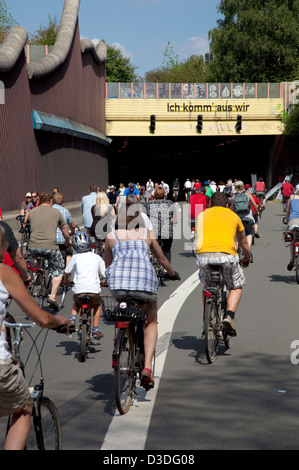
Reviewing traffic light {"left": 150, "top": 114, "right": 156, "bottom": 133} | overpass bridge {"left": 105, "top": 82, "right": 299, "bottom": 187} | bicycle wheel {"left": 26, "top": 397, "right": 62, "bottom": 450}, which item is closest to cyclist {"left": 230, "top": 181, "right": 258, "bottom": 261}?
bicycle wheel {"left": 26, "top": 397, "right": 62, "bottom": 450}

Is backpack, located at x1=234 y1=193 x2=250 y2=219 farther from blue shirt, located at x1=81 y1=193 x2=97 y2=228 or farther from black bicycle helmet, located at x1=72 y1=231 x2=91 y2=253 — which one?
black bicycle helmet, located at x1=72 y1=231 x2=91 y2=253

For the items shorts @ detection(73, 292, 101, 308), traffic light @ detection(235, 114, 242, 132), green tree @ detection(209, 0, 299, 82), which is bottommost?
shorts @ detection(73, 292, 101, 308)

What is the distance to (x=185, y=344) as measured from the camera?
826 centimetres

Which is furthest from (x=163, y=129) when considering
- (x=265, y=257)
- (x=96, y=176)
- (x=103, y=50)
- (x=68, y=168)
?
(x=265, y=257)

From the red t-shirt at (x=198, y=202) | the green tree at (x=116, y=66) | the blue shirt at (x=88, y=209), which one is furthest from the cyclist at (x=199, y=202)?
the green tree at (x=116, y=66)

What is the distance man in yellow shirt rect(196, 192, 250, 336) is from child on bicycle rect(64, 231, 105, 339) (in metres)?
1.21

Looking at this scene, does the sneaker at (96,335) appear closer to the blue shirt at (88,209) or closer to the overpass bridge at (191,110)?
the blue shirt at (88,209)

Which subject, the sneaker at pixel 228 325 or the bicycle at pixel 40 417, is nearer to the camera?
the bicycle at pixel 40 417

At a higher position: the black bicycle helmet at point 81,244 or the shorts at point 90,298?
the black bicycle helmet at point 81,244

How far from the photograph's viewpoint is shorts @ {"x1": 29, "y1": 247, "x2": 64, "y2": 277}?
1106 cm

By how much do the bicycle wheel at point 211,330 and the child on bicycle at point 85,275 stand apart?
1380mm

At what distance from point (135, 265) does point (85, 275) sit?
225 cm

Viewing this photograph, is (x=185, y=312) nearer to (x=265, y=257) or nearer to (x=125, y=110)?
(x=265, y=257)

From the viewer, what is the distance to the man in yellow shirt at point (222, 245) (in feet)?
25.4
